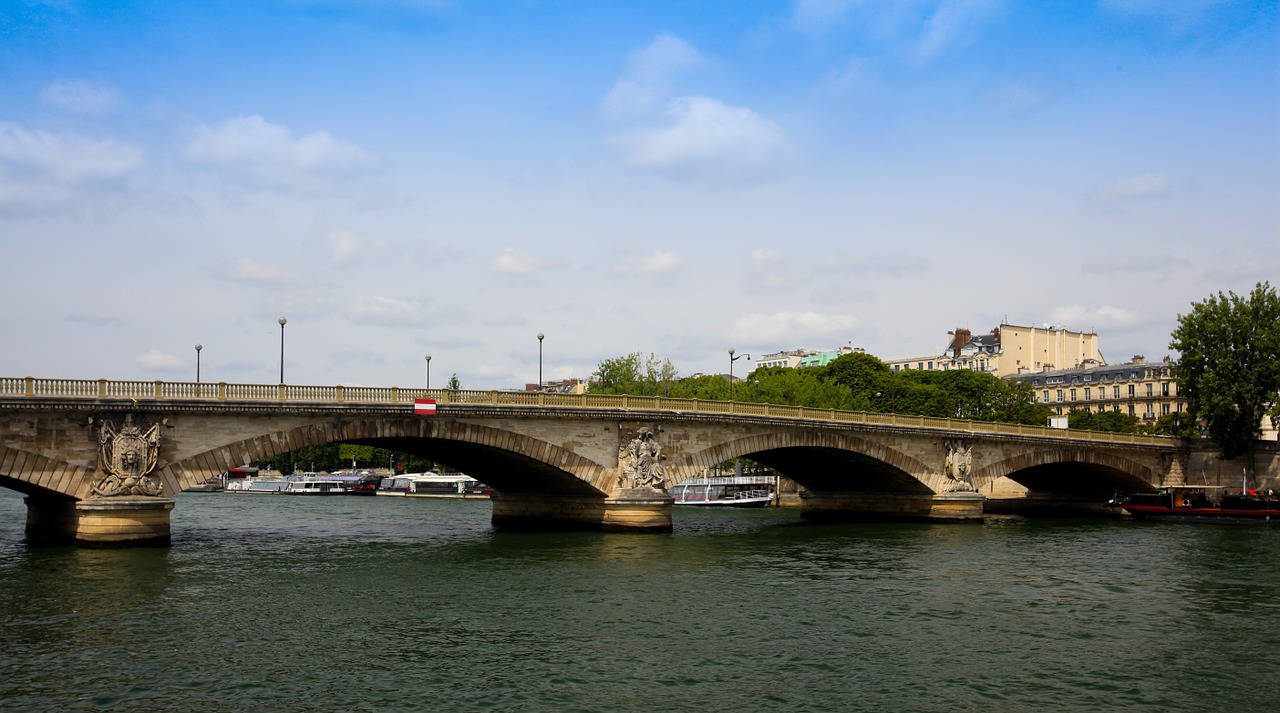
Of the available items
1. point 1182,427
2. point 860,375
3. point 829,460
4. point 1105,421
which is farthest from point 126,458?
point 1105,421

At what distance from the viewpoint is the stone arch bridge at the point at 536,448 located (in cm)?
4703

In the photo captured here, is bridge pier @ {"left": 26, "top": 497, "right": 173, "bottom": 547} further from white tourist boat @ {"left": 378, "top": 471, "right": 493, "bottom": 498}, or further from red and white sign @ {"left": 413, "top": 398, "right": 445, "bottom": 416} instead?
white tourist boat @ {"left": 378, "top": 471, "right": 493, "bottom": 498}

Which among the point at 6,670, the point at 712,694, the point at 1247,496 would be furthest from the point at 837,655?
the point at 1247,496

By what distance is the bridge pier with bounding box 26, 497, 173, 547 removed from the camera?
154 feet

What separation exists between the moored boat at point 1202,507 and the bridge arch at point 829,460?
17.1 metres

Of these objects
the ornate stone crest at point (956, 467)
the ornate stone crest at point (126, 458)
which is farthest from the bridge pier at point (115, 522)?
the ornate stone crest at point (956, 467)

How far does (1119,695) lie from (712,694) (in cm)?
897

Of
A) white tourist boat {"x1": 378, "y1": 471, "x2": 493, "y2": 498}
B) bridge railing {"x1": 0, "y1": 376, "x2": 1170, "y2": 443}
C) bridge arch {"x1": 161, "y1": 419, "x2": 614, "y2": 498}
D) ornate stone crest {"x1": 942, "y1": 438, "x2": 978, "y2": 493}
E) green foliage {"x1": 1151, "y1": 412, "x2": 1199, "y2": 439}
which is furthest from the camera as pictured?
white tourist boat {"x1": 378, "y1": 471, "x2": 493, "y2": 498}

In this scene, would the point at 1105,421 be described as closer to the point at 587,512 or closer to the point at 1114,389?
the point at 1114,389

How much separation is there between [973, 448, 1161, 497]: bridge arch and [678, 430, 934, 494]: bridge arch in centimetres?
577

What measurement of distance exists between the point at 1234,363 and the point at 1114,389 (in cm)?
5911

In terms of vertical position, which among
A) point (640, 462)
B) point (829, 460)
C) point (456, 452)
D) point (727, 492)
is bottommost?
point (727, 492)

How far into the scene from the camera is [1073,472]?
89562 mm

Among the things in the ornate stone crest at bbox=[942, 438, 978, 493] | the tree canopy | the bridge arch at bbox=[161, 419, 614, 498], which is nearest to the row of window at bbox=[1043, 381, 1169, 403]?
the tree canopy
